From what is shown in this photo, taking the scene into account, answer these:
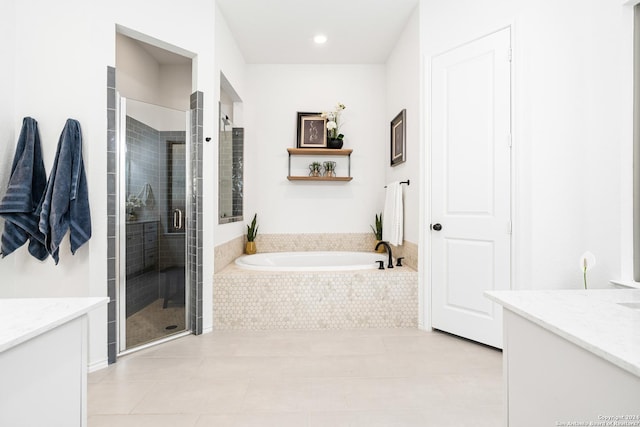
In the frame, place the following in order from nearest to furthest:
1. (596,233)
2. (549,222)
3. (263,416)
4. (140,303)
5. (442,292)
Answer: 1. (263,416)
2. (596,233)
3. (549,222)
4. (140,303)
5. (442,292)

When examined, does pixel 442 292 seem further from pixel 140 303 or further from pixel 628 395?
pixel 140 303

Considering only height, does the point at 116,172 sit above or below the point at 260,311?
above

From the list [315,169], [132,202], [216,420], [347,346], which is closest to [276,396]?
[216,420]

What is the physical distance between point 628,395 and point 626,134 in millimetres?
1736

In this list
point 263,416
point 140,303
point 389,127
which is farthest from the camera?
point 389,127

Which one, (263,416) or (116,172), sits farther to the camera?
(116,172)

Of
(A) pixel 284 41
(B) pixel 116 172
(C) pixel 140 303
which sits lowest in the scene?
(C) pixel 140 303

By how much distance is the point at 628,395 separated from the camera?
60 centimetres

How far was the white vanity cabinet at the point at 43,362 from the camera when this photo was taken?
687 mm

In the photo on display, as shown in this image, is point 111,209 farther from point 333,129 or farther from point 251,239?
point 333,129

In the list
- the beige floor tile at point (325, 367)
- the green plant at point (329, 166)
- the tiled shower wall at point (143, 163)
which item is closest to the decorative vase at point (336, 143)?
the green plant at point (329, 166)

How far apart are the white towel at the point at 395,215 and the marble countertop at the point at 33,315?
255 centimetres

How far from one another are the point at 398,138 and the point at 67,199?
2705mm

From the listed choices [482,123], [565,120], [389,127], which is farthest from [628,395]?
[389,127]
